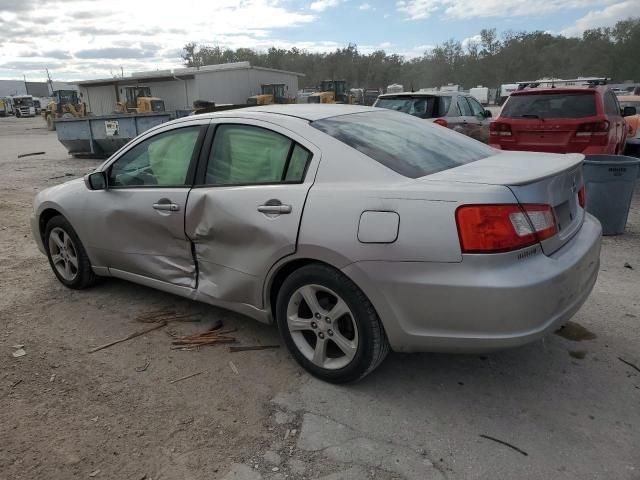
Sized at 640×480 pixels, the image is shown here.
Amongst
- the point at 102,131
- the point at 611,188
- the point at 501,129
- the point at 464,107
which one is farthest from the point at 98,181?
the point at 102,131

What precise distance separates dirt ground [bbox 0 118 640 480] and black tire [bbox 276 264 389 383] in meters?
0.13

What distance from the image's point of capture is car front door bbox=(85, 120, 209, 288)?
346 centimetres

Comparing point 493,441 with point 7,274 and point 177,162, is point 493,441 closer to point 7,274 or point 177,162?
point 177,162

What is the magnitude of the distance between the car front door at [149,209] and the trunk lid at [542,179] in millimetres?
1737

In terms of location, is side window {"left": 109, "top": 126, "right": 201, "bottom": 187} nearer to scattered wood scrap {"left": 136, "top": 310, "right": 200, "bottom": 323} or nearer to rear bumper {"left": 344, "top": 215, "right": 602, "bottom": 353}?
scattered wood scrap {"left": 136, "top": 310, "right": 200, "bottom": 323}

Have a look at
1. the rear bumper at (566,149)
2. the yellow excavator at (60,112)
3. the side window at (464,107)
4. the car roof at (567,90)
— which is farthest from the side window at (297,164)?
the yellow excavator at (60,112)

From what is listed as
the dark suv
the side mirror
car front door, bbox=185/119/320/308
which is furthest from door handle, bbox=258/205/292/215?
the dark suv

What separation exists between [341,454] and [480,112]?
10470 mm

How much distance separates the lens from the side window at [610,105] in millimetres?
7444

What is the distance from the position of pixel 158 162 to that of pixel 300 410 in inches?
82.5

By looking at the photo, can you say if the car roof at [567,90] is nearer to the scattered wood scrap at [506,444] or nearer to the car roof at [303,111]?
the car roof at [303,111]

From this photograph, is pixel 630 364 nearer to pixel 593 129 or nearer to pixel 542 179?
pixel 542 179

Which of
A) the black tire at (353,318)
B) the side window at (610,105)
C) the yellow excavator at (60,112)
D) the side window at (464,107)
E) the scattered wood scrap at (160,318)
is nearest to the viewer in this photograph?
the black tire at (353,318)

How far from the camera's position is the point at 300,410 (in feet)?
8.89
